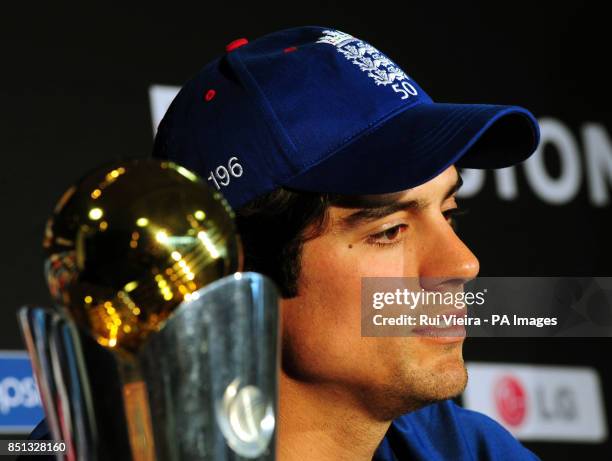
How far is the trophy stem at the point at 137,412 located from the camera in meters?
0.50

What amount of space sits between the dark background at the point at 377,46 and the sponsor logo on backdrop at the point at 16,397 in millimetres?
30

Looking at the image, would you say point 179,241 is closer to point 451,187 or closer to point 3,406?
point 451,187

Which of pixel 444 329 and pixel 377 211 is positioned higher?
pixel 377 211

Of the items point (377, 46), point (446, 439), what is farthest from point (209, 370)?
point (377, 46)

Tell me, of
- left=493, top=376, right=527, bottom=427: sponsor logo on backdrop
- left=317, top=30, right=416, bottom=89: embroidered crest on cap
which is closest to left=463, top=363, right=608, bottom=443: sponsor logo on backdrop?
left=493, top=376, right=527, bottom=427: sponsor logo on backdrop

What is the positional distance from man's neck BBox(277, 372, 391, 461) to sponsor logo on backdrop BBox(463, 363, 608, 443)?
102 centimetres

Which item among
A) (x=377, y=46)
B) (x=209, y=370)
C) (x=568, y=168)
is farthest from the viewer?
(x=568, y=168)

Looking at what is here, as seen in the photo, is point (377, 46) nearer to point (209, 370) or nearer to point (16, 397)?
point (16, 397)

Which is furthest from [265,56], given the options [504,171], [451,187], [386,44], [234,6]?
[504,171]

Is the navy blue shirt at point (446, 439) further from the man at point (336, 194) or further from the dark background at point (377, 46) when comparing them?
the dark background at point (377, 46)

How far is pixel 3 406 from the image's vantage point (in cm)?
162

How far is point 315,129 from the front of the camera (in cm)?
96

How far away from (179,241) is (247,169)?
1.50ft

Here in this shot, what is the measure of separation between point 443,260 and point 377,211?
0.26 ft
